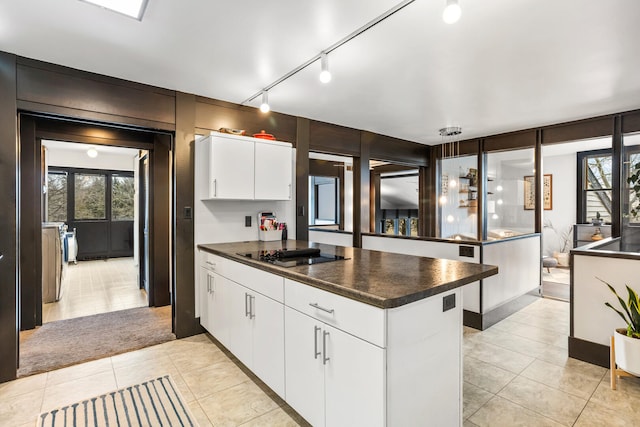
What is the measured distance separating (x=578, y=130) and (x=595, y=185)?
313 cm

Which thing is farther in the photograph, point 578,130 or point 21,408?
point 578,130

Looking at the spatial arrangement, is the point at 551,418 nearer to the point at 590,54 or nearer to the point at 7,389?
the point at 590,54

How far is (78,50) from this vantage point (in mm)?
2379

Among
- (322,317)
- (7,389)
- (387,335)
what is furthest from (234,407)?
(7,389)

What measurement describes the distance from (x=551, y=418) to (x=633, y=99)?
11.3ft

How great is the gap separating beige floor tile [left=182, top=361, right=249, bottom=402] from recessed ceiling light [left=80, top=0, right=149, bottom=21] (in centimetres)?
248

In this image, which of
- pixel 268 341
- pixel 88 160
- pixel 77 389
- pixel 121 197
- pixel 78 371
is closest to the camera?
pixel 268 341

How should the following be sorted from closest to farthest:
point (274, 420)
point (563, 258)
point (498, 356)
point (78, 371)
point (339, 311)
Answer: point (339, 311), point (274, 420), point (78, 371), point (498, 356), point (563, 258)

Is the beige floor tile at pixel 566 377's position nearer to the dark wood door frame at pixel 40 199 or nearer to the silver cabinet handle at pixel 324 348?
the silver cabinet handle at pixel 324 348

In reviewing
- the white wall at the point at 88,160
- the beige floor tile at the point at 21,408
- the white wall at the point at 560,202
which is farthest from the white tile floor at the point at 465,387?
the white wall at the point at 88,160

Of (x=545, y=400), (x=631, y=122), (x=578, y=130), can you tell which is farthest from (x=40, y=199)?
(x=631, y=122)

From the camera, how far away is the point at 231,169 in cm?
314

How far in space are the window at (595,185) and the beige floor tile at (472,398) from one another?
20.0 ft

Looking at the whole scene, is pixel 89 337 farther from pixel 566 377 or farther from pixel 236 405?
pixel 566 377
